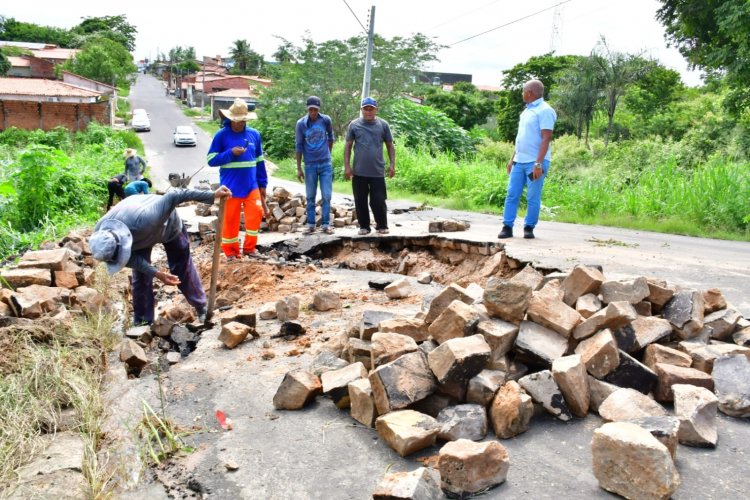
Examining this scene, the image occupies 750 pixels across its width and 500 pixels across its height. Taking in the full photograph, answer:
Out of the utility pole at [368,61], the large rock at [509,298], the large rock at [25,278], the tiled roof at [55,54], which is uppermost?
the tiled roof at [55,54]

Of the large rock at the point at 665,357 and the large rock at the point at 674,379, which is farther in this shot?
the large rock at the point at 665,357

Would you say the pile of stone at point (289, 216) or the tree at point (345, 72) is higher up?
the tree at point (345, 72)

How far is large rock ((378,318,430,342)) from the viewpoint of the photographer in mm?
3463

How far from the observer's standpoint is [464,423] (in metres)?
2.75

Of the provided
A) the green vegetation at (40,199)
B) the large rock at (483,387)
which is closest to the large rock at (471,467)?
the large rock at (483,387)

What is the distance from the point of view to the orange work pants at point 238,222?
6.54m

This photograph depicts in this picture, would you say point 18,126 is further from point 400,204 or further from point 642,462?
point 642,462

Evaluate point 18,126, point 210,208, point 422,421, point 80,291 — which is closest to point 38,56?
point 18,126

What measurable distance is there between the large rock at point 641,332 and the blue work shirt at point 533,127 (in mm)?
3078

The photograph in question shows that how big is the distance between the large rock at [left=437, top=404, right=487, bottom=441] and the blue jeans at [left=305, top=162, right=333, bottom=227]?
5188mm

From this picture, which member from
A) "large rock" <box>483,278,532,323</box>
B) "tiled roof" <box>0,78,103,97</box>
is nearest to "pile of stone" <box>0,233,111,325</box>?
"large rock" <box>483,278,532,323</box>

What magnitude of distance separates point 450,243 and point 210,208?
4666 mm

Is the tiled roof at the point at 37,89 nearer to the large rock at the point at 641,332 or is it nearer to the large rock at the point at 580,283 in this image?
the large rock at the point at 580,283

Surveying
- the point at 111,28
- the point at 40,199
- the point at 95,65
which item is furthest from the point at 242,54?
the point at 40,199
